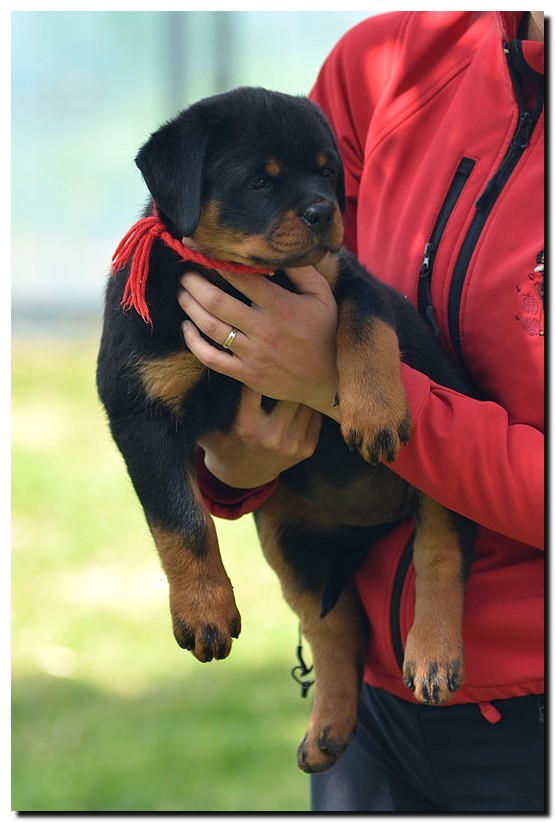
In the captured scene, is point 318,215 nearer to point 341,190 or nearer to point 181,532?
point 341,190

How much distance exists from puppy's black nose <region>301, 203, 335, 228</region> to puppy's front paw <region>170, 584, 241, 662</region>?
0.75 meters

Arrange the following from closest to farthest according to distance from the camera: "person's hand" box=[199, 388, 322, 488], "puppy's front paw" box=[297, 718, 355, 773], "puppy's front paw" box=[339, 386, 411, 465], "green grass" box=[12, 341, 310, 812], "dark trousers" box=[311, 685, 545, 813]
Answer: "puppy's front paw" box=[339, 386, 411, 465] → "dark trousers" box=[311, 685, 545, 813] → "person's hand" box=[199, 388, 322, 488] → "puppy's front paw" box=[297, 718, 355, 773] → "green grass" box=[12, 341, 310, 812]

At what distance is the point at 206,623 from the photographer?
7.16 ft

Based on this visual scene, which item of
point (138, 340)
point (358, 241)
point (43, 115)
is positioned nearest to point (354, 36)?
point (358, 241)

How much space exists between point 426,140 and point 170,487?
0.99m

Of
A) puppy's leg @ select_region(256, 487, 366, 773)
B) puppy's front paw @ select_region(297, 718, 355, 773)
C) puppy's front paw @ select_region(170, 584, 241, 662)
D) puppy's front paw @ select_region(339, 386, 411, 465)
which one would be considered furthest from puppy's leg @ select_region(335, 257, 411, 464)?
puppy's front paw @ select_region(297, 718, 355, 773)

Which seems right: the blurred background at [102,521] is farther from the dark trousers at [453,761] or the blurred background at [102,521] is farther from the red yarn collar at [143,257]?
the dark trousers at [453,761]

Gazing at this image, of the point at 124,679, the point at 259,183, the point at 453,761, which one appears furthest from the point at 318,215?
the point at 124,679

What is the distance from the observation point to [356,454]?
251cm

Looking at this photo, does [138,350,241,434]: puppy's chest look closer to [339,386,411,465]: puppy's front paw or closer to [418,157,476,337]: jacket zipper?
[339,386,411,465]: puppy's front paw

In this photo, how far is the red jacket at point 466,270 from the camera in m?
2.22

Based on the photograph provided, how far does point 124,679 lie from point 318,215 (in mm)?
3309

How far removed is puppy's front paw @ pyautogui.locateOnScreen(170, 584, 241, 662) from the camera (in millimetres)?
2176
